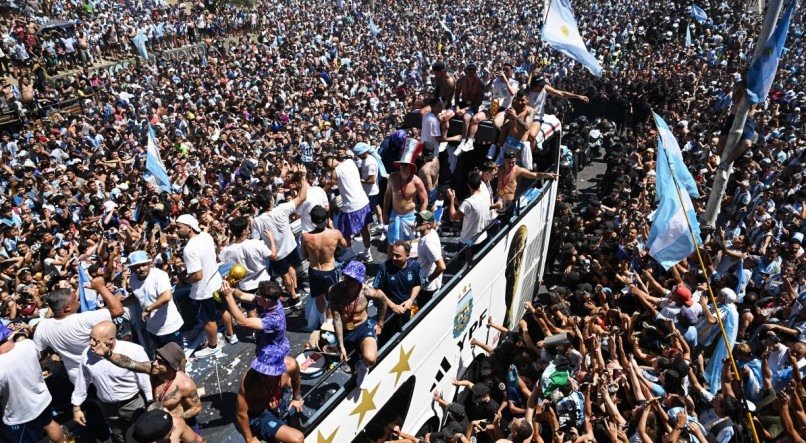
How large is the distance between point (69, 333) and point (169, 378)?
1.02 metres

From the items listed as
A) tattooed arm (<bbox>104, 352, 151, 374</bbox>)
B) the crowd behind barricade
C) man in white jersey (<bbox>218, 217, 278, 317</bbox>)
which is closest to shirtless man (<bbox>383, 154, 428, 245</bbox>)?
the crowd behind barricade

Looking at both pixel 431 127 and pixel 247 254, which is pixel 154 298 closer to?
pixel 247 254

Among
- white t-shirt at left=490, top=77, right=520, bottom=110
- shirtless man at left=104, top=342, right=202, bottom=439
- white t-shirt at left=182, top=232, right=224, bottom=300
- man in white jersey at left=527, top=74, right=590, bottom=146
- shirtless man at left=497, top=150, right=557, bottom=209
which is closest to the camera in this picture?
shirtless man at left=104, top=342, right=202, bottom=439

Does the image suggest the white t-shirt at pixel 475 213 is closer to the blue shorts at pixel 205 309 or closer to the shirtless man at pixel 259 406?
the blue shorts at pixel 205 309

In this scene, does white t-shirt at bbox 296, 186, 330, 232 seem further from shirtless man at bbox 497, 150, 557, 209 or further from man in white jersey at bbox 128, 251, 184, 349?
shirtless man at bbox 497, 150, 557, 209

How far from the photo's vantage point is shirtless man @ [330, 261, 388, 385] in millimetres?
4625

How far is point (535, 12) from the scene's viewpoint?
104ft

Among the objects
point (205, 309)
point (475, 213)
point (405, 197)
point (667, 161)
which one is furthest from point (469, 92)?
point (205, 309)

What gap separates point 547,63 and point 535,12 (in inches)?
378

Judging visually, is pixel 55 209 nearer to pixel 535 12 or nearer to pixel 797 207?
pixel 797 207

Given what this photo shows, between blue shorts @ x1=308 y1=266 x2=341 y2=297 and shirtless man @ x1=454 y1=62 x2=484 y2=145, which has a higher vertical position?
shirtless man @ x1=454 y1=62 x2=484 y2=145

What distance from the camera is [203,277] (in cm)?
562

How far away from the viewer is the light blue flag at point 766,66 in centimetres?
898

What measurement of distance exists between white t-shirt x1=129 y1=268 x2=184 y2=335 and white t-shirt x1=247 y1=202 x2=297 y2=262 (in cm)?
129
